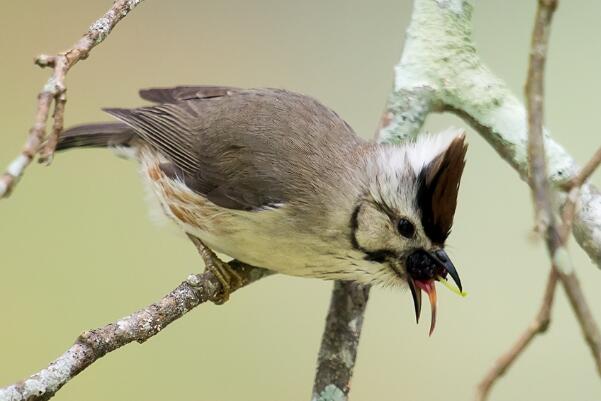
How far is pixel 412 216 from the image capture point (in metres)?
2.46

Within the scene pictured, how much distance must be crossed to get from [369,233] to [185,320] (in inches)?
51.4

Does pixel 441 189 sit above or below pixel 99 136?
below

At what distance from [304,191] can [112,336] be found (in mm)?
814

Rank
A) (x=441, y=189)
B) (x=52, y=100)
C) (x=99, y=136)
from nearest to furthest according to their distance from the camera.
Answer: (x=52, y=100), (x=441, y=189), (x=99, y=136)

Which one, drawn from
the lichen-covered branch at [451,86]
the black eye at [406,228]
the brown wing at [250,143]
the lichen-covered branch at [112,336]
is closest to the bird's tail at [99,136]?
the brown wing at [250,143]

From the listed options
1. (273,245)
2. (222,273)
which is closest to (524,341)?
(273,245)

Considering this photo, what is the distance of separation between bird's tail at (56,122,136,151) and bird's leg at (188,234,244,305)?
0.61 metres

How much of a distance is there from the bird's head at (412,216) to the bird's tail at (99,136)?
103 cm

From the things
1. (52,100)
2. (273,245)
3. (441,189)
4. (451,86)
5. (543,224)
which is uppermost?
(52,100)

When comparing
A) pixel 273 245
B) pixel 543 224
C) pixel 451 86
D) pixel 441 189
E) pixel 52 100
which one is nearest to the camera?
pixel 543 224

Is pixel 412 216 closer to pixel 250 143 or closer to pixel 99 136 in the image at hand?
pixel 250 143

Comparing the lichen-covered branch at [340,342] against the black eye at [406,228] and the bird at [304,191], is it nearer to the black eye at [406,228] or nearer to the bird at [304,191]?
the bird at [304,191]

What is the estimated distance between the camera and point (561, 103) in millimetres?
3707

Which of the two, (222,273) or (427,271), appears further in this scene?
(222,273)
